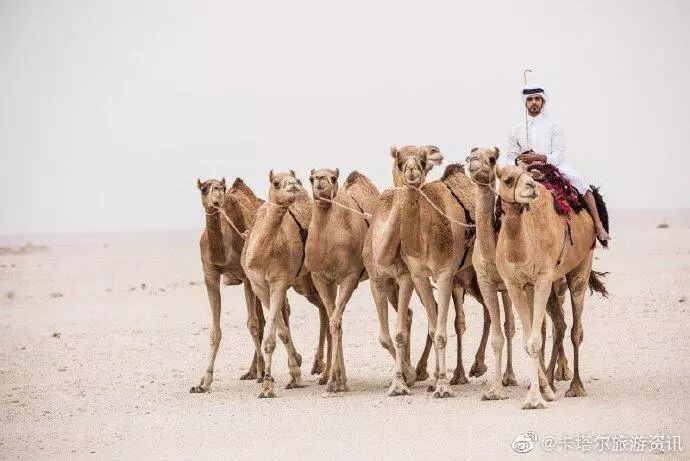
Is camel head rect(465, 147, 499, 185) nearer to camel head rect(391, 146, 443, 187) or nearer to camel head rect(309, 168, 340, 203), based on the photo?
camel head rect(391, 146, 443, 187)

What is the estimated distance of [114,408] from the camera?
1355 cm

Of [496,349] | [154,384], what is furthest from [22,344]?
[496,349]

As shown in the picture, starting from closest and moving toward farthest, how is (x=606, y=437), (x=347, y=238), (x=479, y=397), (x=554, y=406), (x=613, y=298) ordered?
1. (x=606, y=437)
2. (x=554, y=406)
3. (x=479, y=397)
4. (x=347, y=238)
5. (x=613, y=298)

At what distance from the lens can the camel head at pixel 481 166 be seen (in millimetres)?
12375

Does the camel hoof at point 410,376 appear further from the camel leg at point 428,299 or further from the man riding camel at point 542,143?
the man riding camel at point 542,143

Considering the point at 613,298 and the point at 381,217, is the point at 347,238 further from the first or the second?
the point at 613,298

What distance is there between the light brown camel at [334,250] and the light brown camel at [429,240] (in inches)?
29.0

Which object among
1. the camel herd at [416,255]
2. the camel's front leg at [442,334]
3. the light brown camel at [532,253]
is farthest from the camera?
the camel's front leg at [442,334]

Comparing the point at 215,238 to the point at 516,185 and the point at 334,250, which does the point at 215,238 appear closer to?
the point at 334,250

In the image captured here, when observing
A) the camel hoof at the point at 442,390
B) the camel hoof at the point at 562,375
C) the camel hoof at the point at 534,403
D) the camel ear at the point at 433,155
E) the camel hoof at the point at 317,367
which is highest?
the camel ear at the point at 433,155

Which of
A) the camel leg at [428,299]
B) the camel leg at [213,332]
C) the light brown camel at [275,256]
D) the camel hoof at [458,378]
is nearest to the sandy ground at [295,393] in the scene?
the camel hoof at [458,378]

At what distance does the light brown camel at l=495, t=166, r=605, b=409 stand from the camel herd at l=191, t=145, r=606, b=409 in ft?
0.04

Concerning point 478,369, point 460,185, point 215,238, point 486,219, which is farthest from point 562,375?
point 215,238

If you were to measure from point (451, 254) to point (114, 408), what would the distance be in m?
3.97
